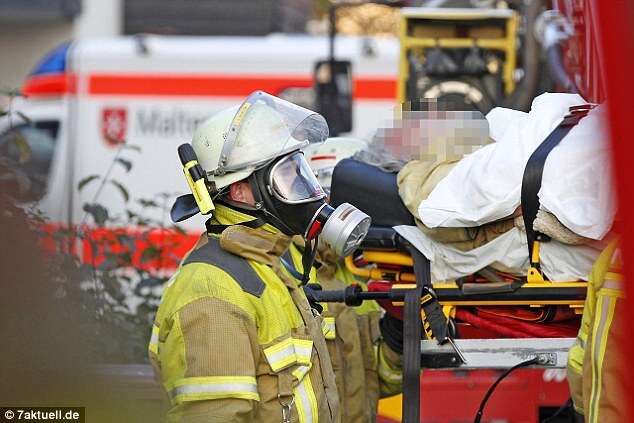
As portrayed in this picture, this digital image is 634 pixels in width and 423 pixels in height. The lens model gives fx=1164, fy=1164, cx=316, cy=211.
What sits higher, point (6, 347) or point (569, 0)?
point (569, 0)

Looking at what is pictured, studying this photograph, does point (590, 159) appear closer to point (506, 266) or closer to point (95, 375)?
point (506, 266)

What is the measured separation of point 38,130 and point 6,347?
7081 millimetres

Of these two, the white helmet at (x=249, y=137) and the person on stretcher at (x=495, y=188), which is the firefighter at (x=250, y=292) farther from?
the person on stretcher at (x=495, y=188)

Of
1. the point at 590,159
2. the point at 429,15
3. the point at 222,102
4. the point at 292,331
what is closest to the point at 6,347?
the point at 292,331

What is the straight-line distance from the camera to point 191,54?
27.5ft

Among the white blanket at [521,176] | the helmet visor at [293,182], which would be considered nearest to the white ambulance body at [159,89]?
the white blanket at [521,176]

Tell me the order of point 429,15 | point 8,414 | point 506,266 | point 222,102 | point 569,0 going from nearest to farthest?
1. point 8,414
2. point 506,266
3. point 569,0
4. point 429,15
5. point 222,102

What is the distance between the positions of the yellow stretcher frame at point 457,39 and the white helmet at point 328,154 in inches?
78.1

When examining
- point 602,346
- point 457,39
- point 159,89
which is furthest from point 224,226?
point 159,89

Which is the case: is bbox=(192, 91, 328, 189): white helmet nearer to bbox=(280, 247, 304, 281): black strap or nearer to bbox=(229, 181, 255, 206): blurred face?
bbox=(229, 181, 255, 206): blurred face

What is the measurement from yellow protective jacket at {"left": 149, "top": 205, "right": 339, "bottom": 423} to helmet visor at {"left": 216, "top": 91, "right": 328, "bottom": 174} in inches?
5.7

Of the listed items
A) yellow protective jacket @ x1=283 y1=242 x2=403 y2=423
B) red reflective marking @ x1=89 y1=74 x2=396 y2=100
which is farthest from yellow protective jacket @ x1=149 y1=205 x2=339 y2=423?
red reflective marking @ x1=89 y1=74 x2=396 y2=100

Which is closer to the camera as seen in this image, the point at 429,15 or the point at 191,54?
the point at 429,15

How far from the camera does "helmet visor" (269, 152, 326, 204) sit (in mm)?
2779
